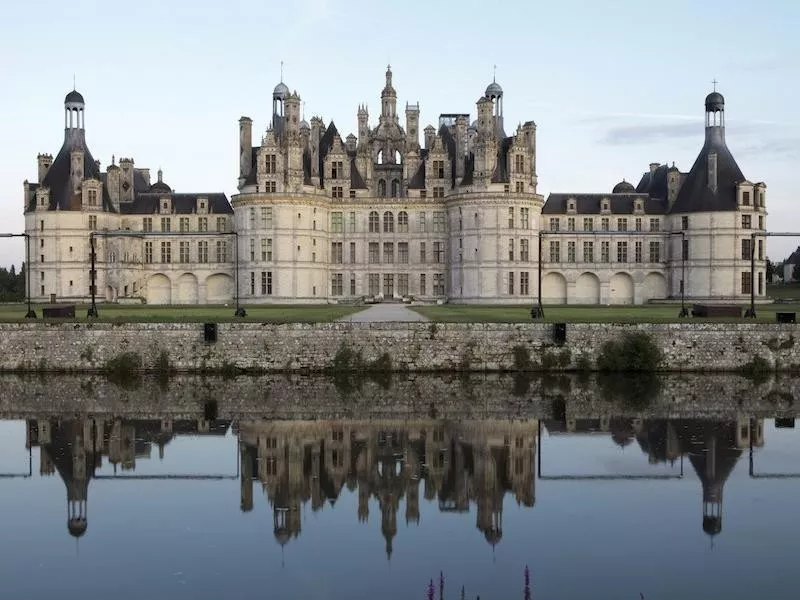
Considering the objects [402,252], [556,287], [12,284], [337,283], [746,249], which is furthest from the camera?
[12,284]

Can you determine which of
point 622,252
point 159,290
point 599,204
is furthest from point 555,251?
point 159,290

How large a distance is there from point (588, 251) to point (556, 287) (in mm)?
3417

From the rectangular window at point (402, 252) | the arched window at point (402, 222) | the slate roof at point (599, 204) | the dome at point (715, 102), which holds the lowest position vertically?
the rectangular window at point (402, 252)

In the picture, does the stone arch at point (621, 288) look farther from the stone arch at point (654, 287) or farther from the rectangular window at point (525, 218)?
the rectangular window at point (525, 218)

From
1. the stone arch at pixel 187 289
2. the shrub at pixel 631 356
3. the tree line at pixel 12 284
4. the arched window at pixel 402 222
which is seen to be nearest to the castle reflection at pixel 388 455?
the shrub at pixel 631 356

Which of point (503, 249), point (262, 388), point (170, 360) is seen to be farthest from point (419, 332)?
point (503, 249)

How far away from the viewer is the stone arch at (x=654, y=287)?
234 feet

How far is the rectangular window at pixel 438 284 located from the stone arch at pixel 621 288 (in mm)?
11944

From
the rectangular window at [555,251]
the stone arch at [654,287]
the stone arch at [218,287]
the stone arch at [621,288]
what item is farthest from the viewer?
the stone arch at [621,288]

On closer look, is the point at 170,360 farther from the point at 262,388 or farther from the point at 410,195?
the point at 410,195

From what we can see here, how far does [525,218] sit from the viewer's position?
67312 millimetres

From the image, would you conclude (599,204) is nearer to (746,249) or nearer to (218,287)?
(746,249)

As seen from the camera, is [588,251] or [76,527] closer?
[76,527]

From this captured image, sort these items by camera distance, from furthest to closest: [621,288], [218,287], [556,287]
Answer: [621,288]
[556,287]
[218,287]
